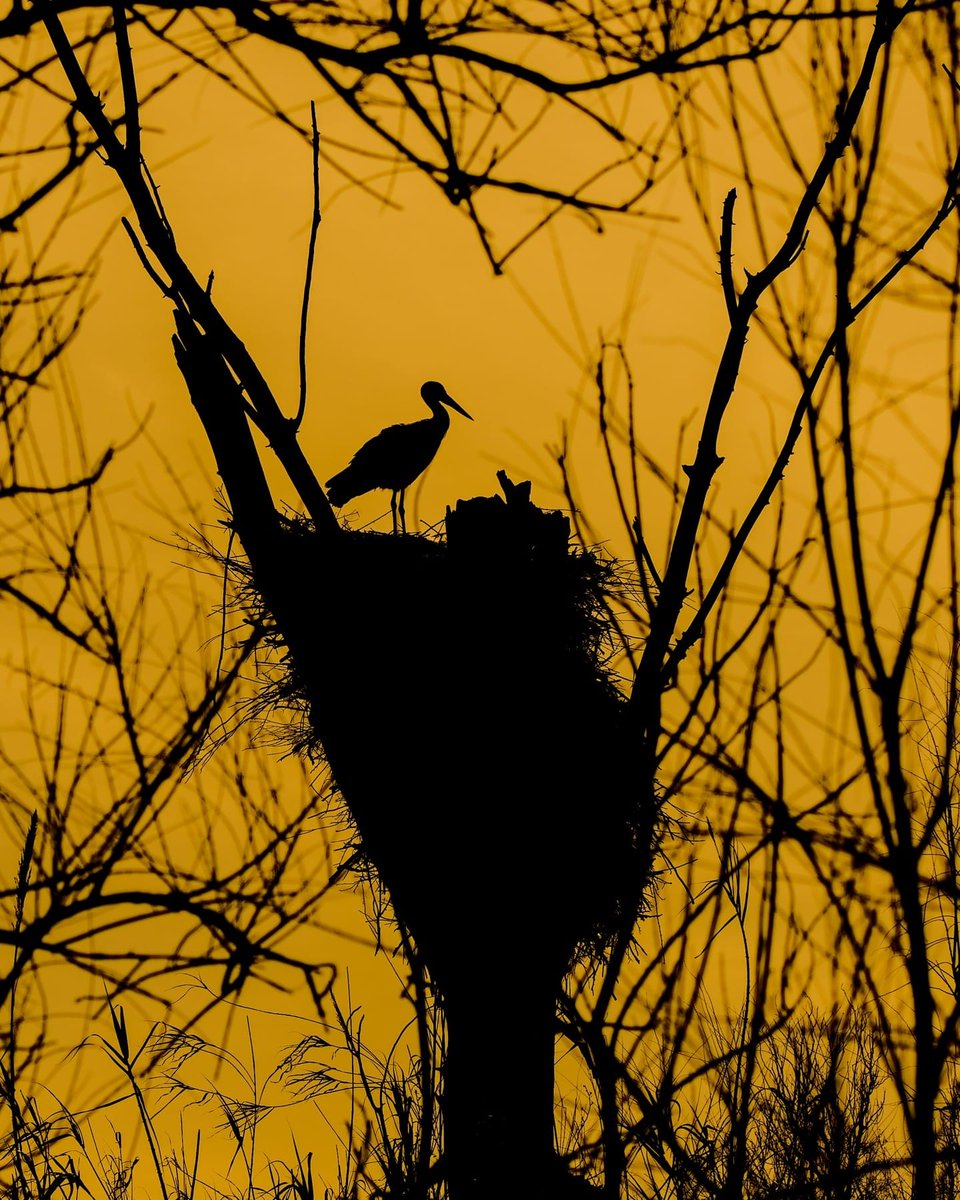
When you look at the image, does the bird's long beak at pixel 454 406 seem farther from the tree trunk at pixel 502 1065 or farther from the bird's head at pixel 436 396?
the tree trunk at pixel 502 1065

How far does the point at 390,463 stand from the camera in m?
8.45

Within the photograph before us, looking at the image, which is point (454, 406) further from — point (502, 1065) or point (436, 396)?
point (502, 1065)

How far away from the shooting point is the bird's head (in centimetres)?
963

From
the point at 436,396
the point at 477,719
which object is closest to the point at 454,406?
the point at 436,396

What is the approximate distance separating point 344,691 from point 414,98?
2.38 metres

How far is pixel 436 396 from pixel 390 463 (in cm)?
145

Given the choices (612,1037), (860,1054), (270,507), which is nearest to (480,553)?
(270,507)

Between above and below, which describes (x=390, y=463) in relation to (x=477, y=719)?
above

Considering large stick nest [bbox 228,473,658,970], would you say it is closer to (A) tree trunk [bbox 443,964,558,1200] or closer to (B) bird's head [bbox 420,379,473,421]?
(A) tree trunk [bbox 443,964,558,1200]

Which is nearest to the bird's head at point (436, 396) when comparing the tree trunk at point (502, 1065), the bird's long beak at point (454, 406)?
the bird's long beak at point (454, 406)

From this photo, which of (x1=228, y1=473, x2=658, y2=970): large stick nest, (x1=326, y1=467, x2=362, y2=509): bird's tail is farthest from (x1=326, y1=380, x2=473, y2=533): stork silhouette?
(x1=228, y1=473, x2=658, y2=970): large stick nest

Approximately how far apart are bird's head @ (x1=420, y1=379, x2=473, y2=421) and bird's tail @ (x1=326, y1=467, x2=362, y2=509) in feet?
4.31

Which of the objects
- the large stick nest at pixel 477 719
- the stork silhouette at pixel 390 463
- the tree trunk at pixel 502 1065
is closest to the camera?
the tree trunk at pixel 502 1065

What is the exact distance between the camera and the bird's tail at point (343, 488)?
841 centimetres
